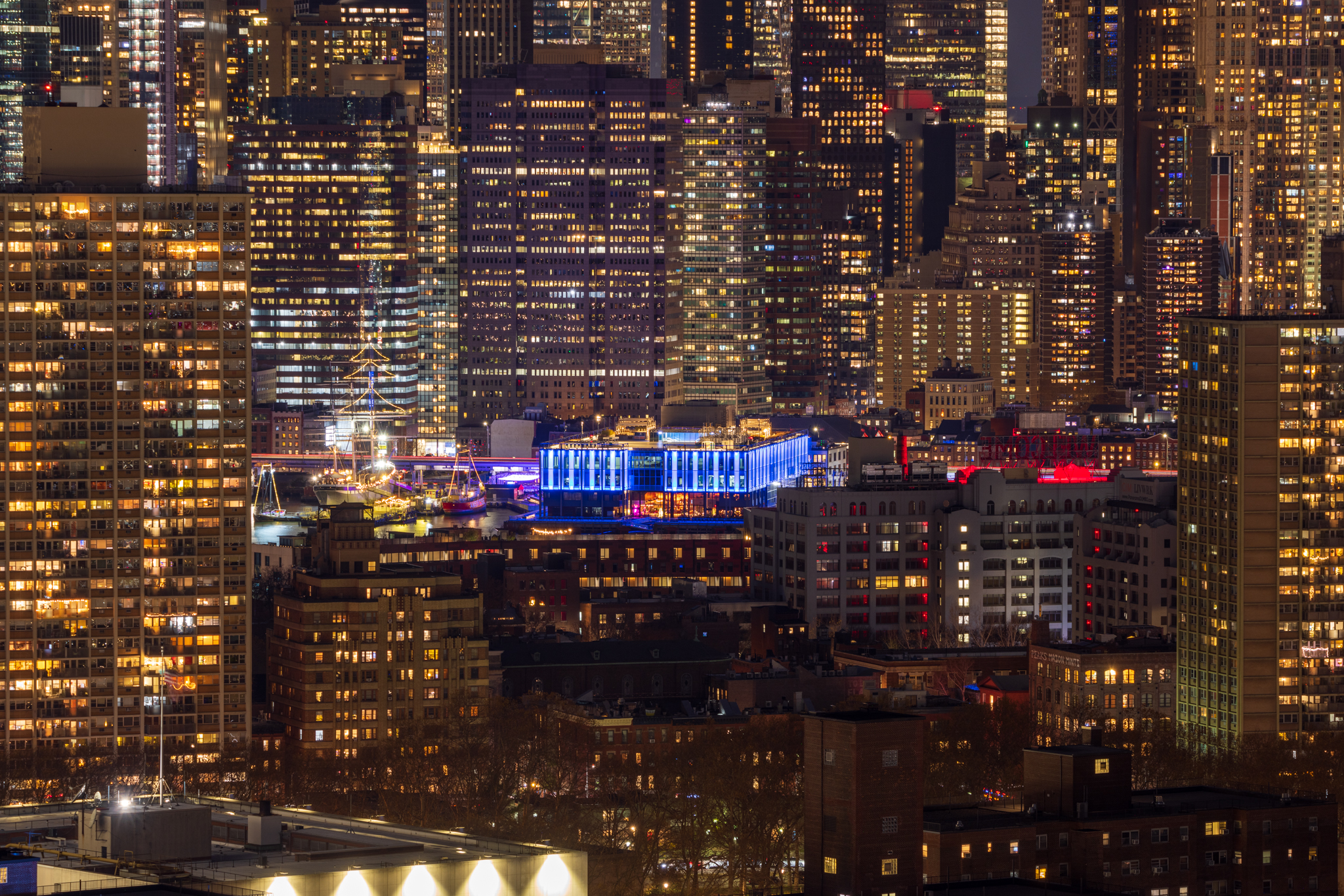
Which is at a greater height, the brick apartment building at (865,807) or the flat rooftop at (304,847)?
the flat rooftop at (304,847)

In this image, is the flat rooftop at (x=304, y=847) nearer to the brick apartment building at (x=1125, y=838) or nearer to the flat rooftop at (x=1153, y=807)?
the brick apartment building at (x=1125, y=838)

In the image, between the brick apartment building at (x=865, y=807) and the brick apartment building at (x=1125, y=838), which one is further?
the brick apartment building at (x=1125, y=838)

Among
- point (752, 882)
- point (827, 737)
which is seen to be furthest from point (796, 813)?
point (827, 737)

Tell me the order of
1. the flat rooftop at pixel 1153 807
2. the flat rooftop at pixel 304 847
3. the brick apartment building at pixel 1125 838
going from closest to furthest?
the flat rooftop at pixel 304 847 < the brick apartment building at pixel 1125 838 < the flat rooftop at pixel 1153 807

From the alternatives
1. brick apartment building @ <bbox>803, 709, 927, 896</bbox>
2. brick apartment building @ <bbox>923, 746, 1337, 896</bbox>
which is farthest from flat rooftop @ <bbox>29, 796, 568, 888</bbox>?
brick apartment building @ <bbox>923, 746, 1337, 896</bbox>

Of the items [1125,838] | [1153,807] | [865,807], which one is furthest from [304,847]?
[1153,807]

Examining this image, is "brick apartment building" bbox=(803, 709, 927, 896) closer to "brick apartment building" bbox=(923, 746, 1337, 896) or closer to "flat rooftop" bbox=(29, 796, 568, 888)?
"brick apartment building" bbox=(923, 746, 1337, 896)

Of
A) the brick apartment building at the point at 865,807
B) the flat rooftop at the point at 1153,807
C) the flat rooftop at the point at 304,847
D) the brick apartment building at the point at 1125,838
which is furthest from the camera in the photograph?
the flat rooftop at the point at 1153,807

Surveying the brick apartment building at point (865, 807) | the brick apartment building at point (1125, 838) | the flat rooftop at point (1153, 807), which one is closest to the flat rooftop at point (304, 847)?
the brick apartment building at point (865, 807)

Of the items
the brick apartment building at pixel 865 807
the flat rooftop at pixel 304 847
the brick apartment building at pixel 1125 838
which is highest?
the flat rooftop at pixel 304 847
